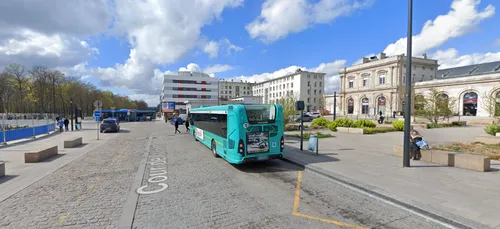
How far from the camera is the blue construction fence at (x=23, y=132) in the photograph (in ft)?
46.4

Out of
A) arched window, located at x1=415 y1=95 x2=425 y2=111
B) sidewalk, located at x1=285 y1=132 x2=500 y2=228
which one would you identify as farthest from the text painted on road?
arched window, located at x1=415 y1=95 x2=425 y2=111

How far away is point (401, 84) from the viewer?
50688 mm

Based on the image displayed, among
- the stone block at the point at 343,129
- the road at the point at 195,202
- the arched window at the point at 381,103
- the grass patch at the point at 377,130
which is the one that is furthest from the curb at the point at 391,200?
the arched window at the point at 381,103

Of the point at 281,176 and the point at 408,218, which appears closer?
the point at 408,218

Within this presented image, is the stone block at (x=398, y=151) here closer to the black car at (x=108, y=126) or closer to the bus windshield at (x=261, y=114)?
the bus windshield at (x=261, y=114)

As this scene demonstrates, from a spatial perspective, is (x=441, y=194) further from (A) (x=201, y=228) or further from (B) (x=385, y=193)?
(A) (x=201, y=228)

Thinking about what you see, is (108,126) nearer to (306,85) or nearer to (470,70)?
(470,70)

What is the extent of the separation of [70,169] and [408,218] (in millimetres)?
10077

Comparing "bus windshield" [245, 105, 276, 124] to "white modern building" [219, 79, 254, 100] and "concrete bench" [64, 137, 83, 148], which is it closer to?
"concrete bench" [64, 137, 83, 148]

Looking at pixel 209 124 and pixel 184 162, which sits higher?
pixel 209 124

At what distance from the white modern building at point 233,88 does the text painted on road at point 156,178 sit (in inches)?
4463

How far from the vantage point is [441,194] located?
4.92 m

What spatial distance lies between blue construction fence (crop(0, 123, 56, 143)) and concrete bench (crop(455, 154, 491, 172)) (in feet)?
75.1

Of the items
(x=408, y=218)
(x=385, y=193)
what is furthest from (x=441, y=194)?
(x=408, y=218)
